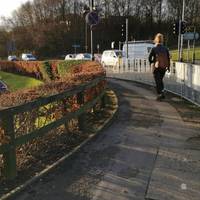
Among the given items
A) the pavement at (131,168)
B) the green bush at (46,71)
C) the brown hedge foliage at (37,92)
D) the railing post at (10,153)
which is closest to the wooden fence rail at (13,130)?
the railing post at (10,153)

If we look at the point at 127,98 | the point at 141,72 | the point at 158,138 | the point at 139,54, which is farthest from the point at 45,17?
the point at 158,138

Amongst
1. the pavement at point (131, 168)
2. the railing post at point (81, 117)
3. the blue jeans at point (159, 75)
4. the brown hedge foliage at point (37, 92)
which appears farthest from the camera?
the blue jeans at point (159, 75)

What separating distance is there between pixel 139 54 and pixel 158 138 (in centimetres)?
3139

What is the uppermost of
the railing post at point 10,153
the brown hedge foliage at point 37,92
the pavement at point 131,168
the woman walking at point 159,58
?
the woman walking at point 159,58

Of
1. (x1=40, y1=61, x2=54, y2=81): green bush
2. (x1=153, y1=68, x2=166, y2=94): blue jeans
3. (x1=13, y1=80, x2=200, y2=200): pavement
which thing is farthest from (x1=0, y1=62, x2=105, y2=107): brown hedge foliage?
(x1=40, y1=61, x2=54, y2=81): green bush

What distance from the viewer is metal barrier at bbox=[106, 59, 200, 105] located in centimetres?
1191

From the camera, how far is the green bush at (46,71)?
28438 millimetres

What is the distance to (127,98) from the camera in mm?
13938

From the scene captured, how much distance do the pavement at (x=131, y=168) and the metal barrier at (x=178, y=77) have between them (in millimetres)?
2504

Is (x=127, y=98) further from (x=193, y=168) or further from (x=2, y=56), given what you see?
(x=2, y=56)

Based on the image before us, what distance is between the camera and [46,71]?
2956cm

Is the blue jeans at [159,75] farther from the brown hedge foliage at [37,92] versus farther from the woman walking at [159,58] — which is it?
the brown hedge foliage at [37,92]

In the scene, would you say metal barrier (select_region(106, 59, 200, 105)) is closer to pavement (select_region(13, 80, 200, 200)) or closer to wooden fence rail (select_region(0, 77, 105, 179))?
pavement (select_region(13, 80, 200, 200))

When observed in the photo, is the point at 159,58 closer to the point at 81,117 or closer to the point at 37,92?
the point at 81,117
